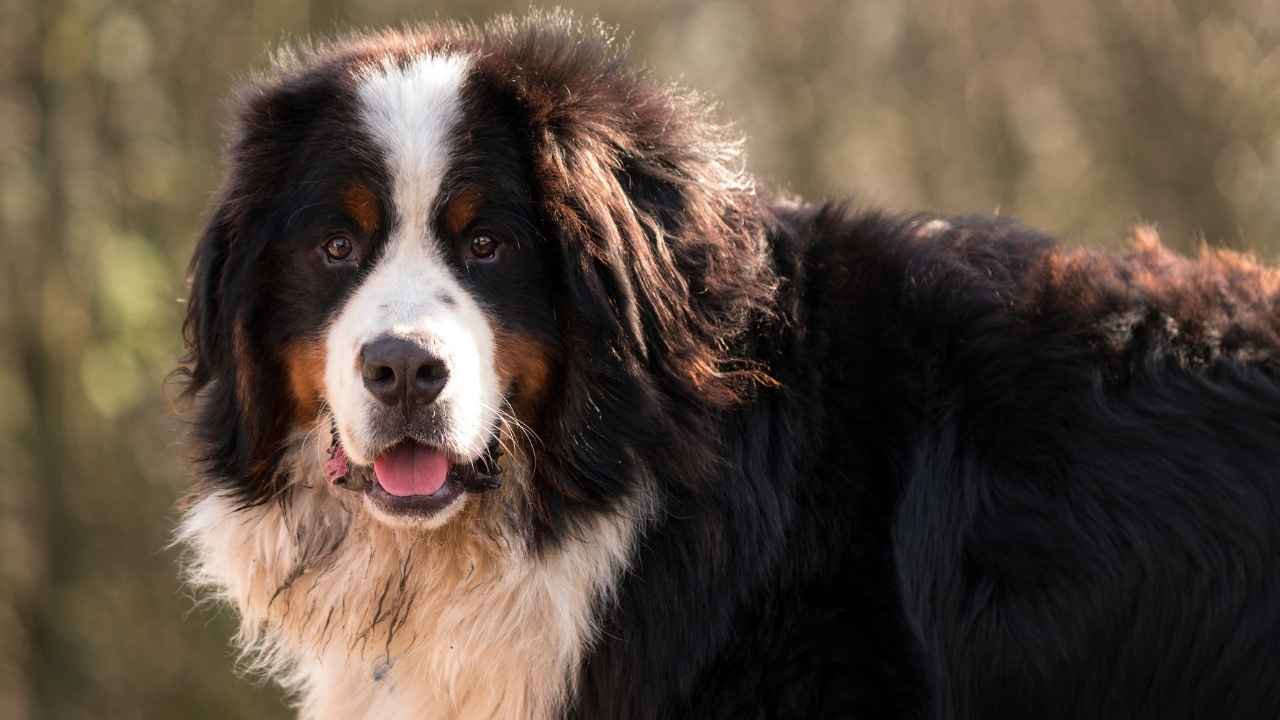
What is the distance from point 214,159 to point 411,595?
24.9 feet

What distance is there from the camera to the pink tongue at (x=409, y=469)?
361 centimetres

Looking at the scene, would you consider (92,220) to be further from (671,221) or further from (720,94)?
(671,221)

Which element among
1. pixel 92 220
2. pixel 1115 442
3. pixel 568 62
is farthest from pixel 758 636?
pixel 92 220

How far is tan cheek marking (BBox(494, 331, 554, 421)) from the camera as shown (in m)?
3.58

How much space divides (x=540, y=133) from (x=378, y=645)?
4.65 ft

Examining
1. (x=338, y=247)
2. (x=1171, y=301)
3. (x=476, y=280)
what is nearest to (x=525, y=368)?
(x=476, y=280)

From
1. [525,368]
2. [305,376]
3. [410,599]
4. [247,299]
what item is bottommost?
[410,599]

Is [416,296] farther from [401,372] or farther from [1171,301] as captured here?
[1171,301]

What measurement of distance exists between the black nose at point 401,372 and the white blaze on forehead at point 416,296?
0.02 metres

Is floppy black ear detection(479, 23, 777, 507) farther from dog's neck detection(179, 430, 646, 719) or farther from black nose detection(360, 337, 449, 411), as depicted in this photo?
black nose detection(360, 337, 449, 411)

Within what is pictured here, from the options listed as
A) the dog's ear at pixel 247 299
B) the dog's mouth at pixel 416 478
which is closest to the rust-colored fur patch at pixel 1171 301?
the dog's mouth at pixel 416 478

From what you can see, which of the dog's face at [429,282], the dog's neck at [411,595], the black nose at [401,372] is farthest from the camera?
the dog's neck at [411,595]

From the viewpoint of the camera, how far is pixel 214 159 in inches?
422

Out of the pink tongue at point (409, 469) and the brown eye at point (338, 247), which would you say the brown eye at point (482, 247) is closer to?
the brown eye at point (338, 247)
